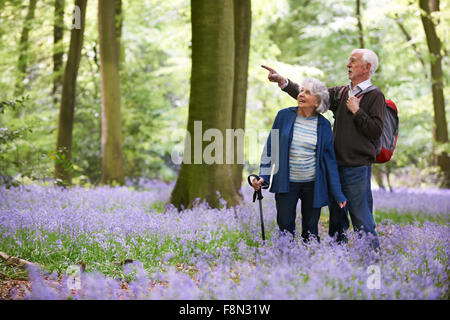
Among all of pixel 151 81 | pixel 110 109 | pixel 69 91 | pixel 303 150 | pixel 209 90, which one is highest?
pixel 151 81

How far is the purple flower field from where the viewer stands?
12.0ft

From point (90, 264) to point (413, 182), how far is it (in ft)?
56.8

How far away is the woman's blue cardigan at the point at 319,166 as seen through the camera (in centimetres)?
494

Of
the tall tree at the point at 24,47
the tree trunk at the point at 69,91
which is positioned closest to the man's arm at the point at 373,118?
the tree trunk at the point at 69,91

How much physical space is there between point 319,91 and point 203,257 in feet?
6.99

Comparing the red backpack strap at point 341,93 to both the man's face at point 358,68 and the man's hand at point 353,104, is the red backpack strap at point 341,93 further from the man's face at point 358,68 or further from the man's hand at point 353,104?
the man's hand at point 353,104

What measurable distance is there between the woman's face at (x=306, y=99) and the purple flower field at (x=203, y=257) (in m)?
1.36

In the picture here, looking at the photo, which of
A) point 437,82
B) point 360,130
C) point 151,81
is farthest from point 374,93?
point 151,81

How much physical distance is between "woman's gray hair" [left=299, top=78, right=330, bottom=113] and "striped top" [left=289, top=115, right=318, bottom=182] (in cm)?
18

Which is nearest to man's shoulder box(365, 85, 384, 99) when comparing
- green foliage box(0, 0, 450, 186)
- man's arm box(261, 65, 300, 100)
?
man's arm box(261, 65, 300, 100)

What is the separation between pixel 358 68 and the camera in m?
4.96

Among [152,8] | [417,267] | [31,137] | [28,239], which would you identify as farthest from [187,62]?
[417,267]

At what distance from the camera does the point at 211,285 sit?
3939mm

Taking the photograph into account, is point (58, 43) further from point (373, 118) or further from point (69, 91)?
point (373, 118)
